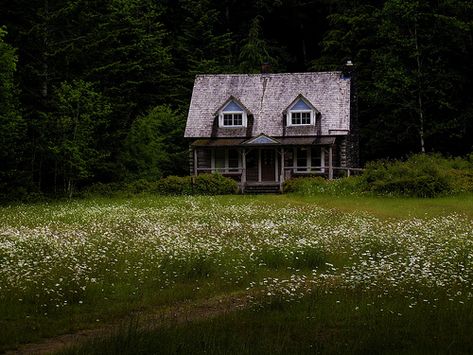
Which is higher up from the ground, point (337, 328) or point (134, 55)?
point (134, 55)

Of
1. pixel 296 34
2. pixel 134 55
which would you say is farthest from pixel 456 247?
pixel 296 34

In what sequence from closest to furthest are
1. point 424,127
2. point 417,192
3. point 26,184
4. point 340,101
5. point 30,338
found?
point 30,338 → point 417,192 → point 26,184 → point 340,101 → point 424,127

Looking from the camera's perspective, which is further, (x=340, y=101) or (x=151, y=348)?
(x=340, y=101)

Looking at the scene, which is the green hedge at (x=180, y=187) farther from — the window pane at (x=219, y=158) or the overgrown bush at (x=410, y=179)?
the overgrown bush at (x=410, y=179)

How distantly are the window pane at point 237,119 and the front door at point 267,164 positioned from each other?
312 cm

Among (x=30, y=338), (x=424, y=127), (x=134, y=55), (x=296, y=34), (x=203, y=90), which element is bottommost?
(x=30, y=338)

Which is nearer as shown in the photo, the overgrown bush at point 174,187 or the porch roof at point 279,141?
the overgrown bush at point 174,187

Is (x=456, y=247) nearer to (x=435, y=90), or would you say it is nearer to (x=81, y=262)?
(x=81, y=262)

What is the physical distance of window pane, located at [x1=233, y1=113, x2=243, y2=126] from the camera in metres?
49.8

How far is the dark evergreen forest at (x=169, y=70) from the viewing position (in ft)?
126

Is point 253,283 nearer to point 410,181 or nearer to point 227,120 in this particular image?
point 410,181

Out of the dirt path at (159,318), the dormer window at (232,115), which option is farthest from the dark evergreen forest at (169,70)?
the dirt path at (159,318)

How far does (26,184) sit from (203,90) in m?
20.0

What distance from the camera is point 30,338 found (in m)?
9.14
